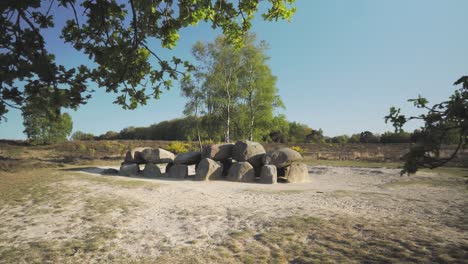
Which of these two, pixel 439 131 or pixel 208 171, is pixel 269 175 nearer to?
pixel 208 171

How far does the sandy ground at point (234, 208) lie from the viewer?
252 inches

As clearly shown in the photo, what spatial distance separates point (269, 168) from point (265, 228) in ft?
23.7

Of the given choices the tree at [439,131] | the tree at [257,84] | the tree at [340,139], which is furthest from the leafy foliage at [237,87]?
the tree at [439,131]

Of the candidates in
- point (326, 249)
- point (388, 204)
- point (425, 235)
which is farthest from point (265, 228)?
point (388, 204)

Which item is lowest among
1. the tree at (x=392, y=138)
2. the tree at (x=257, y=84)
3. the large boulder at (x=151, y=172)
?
the large boulder at (x=151, y=172)

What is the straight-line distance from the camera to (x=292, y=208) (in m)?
8.39

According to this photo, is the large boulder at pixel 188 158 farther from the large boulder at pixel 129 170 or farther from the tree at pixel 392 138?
the tree at pixel 392 138

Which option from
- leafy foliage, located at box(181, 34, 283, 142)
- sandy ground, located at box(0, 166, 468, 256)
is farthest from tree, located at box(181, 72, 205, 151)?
sandy ground, located at box(0, 166, 468, 256)

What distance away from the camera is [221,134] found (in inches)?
1280

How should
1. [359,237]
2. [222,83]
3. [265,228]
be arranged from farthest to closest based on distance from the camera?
1. [222,83]
2. [265,228]
3. [359,237]

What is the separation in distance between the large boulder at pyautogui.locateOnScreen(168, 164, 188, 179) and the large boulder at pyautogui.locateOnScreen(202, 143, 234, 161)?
118cm

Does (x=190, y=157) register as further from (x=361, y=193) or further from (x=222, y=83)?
(x=222, y=83)

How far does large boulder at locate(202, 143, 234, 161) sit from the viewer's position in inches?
617

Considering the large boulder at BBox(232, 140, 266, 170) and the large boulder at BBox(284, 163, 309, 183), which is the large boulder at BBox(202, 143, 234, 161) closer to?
the large boulder at BBox(232, 140, 266, 170)
